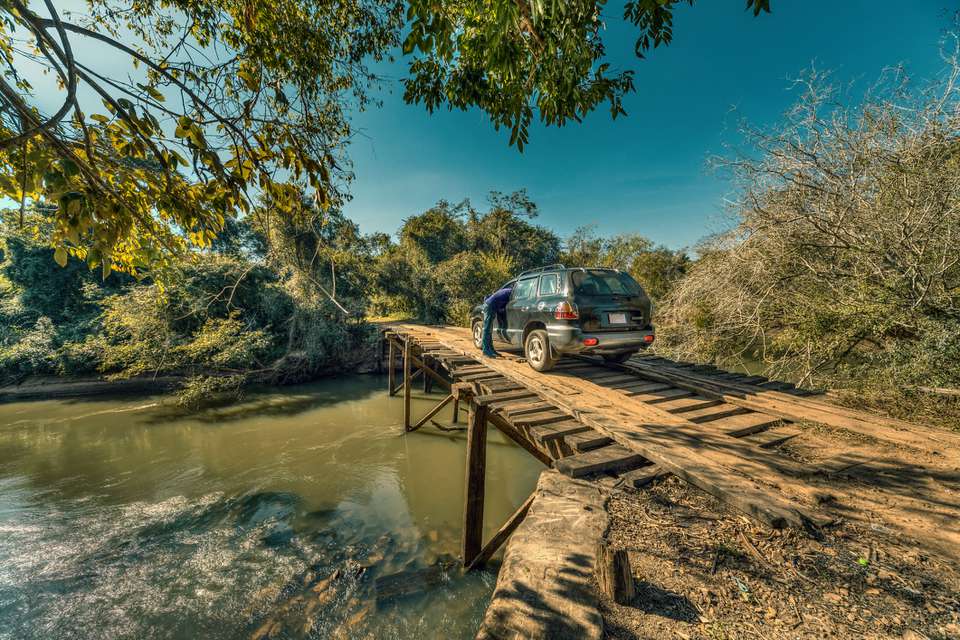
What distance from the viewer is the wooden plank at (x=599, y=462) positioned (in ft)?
9.04

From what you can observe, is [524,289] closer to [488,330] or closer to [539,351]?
[539,351]

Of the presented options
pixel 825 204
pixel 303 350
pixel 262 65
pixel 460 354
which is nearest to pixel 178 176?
pixel 262 65

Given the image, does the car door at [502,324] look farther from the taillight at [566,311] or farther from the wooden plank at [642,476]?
the wooden plank at [642,476]

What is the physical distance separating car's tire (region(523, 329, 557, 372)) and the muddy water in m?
2.84

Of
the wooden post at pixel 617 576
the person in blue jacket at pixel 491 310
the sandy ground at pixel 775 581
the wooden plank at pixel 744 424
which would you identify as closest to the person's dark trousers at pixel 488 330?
the person in blue jacket at pixel 491 310

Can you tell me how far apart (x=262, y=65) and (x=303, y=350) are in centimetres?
1472

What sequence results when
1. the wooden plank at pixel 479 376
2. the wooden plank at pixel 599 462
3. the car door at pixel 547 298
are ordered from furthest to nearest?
the wooden plank at pixel 479 376
the car door at pixel 547 298
the wooden plank at pixel 599 462

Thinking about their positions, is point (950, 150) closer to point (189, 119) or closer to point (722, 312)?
point (722, 312)

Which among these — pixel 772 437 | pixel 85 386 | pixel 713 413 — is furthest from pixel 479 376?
pixel 85 386

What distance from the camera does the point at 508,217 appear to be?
3167cm

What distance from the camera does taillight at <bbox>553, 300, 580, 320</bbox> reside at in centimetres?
521

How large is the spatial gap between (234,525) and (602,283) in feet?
25.1

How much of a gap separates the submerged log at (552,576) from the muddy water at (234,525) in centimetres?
268

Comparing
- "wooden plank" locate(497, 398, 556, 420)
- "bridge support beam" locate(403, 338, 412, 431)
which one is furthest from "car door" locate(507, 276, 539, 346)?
"bridge support beam" locate(403, 338, 412, 431)
